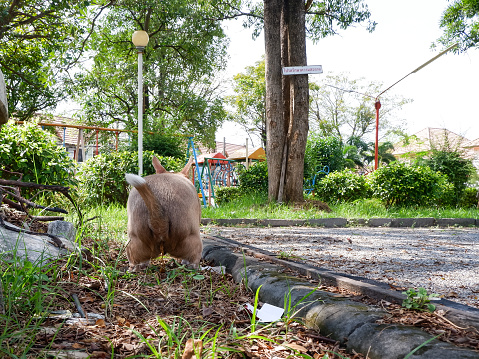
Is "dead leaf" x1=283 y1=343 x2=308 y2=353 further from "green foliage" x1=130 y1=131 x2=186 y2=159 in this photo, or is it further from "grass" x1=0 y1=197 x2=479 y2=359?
"green foliage" x1=130 y1=131 x2=186 y2=159

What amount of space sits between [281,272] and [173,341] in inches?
46.7

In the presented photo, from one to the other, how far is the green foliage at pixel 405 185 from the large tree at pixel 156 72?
9.38 metres

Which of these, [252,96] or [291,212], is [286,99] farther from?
[252,96]

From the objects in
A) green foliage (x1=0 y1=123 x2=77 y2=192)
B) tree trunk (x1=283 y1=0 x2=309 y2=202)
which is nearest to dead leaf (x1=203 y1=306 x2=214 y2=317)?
green foliage (x1=0 y1=123 x2=77 y2=192)

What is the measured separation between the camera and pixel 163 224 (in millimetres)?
2572

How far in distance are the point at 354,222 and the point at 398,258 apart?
418 cm

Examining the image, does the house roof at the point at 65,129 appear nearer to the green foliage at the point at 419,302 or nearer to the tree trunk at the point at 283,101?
the tree trunk at the point at 283,101

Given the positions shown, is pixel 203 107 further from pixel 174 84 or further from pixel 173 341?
pixel 173 341

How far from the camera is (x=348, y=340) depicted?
1645 millimetres

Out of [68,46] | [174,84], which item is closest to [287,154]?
[68,46]

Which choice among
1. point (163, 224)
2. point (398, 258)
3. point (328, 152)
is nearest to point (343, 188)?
point (328, 152)

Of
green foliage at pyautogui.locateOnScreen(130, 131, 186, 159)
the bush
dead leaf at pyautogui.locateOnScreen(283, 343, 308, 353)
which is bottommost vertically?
dead leaf at pyautogui.locateOnScreen(283, 343, 308, 353)

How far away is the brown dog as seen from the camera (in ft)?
8.49

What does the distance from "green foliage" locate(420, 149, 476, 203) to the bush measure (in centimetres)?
421
